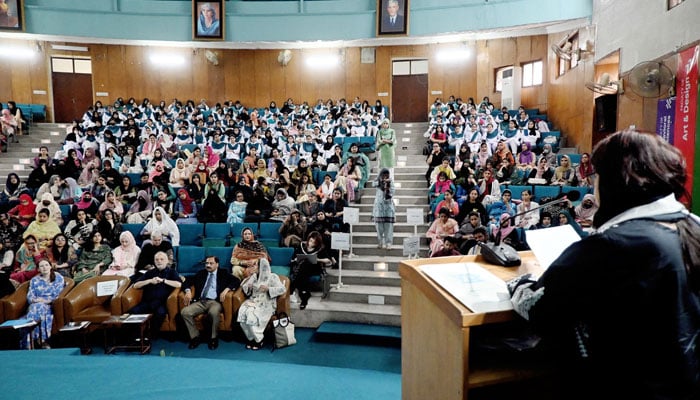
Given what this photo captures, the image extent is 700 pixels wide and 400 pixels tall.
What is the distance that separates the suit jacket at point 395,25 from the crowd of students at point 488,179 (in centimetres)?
295

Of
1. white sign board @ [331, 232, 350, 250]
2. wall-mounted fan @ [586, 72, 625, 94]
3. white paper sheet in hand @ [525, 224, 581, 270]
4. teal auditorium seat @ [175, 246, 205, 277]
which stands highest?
wall-mounted fan @ [586, 72, 625, 94]

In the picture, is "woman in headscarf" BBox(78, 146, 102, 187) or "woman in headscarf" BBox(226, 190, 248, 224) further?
"woman in headscarf" BBox(78, 146, 102, 187)

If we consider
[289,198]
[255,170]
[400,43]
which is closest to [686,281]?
[289,198]

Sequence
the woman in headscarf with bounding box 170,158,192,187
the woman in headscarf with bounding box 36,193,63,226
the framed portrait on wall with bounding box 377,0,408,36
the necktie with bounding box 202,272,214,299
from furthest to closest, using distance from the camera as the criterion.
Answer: the framed portrait on wall with bounding box 377,0,408,36, the woman in headscarf with bounding box 170,158,192,187, the woman in headscarf with bounding box 36,193,63,226, the necktie with bounding box 202,272,214,299

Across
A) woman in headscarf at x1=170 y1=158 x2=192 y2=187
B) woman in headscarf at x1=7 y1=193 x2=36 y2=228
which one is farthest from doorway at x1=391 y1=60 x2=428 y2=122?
woman in headscarf at x1=7 y1=193 x2=36 y2=228

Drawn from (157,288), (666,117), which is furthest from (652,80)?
(157,288)

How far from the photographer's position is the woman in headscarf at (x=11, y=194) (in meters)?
7.85

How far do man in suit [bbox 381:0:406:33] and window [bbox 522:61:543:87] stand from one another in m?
4.07

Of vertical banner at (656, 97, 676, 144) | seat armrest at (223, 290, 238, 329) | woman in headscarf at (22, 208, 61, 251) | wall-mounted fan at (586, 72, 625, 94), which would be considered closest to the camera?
seat armrest at (223, 290, 238, 329)

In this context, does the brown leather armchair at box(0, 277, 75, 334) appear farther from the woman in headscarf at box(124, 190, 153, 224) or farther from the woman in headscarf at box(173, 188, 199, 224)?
the woman in headscarf at box(173, 188, 199, 224)

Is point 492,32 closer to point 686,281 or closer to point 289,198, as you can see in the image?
point 289,198

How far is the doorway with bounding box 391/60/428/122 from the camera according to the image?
49.9 ft

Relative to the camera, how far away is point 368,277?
6039mm

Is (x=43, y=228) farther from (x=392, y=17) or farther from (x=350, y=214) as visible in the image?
(x=392, y=17)
